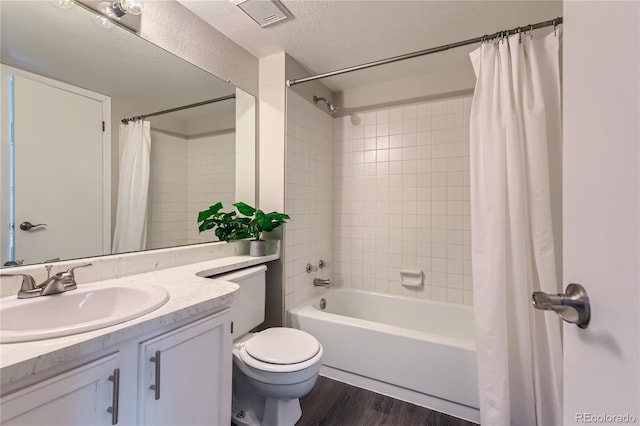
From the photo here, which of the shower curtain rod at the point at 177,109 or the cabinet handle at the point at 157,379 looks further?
the shower curtain rod at the point at 177,109

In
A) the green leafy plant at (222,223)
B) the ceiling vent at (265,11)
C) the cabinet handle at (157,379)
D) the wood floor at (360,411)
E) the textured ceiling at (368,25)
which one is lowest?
the wood floor at (360,411)

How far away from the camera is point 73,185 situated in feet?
3.90

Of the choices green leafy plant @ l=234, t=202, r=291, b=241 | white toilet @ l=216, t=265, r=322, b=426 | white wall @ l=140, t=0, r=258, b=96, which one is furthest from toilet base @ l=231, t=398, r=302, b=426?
white wall @ l=140, t=0, r=258, b=96

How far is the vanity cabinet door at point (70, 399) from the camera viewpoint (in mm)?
597

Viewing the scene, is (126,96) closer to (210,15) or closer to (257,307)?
(210,15)

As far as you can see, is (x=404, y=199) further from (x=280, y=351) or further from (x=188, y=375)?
(x=188, y=375)

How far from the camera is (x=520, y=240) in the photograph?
1.38m

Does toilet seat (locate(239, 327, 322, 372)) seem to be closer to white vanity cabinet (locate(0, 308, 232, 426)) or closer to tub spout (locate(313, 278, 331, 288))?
white vanity cabinet (locate(0, 308, 232, 426))

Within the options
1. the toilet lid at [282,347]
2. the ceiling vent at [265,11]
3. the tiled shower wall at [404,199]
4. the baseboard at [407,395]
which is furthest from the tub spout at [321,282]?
the ceiling vent at [265,11]

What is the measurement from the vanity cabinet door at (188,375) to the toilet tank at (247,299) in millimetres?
394
